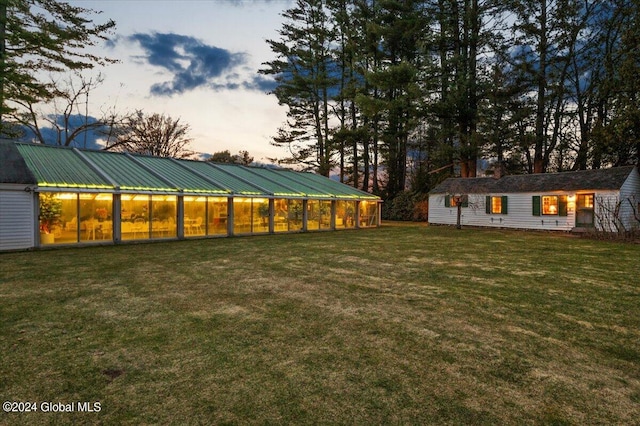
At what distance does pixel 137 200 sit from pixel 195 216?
2.53m

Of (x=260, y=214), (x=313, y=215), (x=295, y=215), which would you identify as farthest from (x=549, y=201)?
(x=260, y=214)

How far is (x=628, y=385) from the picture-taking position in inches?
126

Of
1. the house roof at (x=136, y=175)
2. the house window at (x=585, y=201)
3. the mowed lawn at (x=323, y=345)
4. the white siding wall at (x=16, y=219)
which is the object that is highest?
the house roof at (x=136, y=175)

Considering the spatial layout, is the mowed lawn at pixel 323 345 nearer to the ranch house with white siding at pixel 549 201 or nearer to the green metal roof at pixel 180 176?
the green metal roof at pixel 180 176

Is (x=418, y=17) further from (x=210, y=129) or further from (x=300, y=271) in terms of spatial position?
(x=300, y=271)

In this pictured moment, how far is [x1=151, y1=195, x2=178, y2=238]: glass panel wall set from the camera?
571 inches

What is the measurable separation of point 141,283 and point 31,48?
695 inches

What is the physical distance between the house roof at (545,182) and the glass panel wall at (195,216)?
16289 millimetres

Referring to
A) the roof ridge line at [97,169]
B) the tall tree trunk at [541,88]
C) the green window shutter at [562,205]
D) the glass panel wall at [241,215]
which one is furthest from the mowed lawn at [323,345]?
the tall tree trunk at [541,88]

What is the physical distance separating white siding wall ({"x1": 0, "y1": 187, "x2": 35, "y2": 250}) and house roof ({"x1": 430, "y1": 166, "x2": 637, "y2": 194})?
22341 millimetres

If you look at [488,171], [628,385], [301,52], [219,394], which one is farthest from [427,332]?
[301,52]

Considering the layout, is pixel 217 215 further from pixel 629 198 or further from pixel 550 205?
pixel 629 198

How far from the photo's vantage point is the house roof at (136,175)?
41.6 feet

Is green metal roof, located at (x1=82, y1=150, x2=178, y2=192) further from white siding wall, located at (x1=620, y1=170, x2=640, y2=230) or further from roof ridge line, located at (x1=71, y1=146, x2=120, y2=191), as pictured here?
white siding wall, located at (x1=620, y1=170, x2=640, y2=230)
